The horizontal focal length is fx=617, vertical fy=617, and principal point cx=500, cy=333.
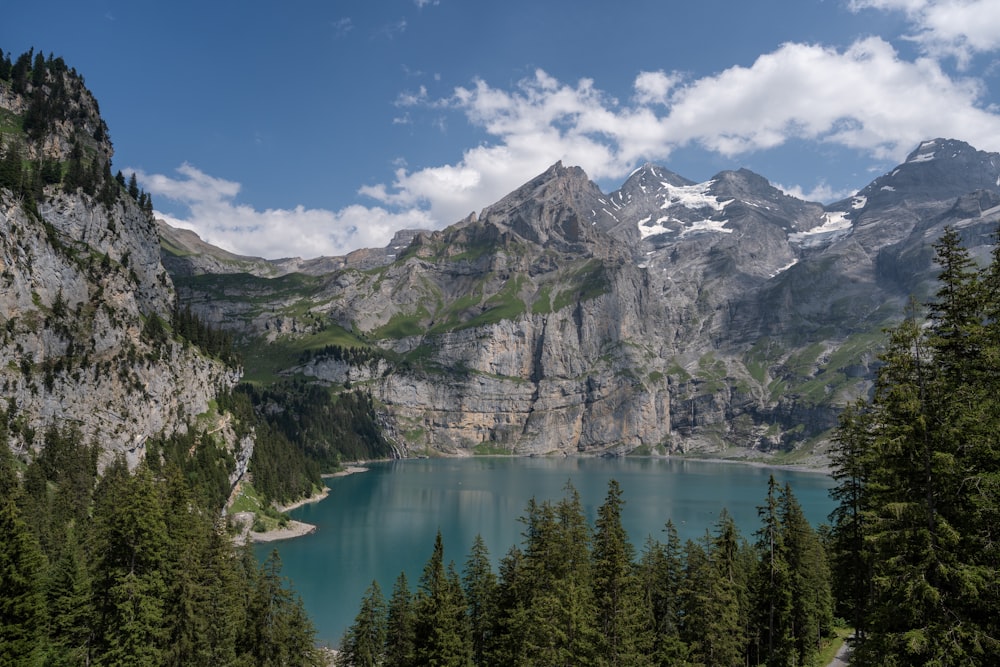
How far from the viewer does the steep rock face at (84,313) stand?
88688 millimetres

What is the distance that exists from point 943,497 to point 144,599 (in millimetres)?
40438

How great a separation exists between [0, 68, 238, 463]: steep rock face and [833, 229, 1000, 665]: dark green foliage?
95884mm

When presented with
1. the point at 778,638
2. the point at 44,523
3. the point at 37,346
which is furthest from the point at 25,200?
the point at 778,638

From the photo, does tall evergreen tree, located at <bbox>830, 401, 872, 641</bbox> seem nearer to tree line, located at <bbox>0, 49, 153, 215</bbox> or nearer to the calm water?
the calm water

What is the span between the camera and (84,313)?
10219 cm

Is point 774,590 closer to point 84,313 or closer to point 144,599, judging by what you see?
point 144,599

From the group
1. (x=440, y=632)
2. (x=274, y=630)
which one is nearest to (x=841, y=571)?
(x=440, y=632)

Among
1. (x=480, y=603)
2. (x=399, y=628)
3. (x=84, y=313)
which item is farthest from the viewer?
(x=84, y=313)

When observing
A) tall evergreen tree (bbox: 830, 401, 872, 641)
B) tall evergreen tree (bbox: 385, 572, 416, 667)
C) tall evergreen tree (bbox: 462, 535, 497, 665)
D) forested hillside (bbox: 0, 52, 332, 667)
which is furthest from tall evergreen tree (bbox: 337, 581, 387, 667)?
tall evergreen tree (bbox: 830, 401, 872, 641)

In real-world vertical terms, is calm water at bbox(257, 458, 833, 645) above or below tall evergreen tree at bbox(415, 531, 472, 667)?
below

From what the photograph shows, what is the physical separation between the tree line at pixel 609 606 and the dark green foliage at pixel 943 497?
16749 millimetres

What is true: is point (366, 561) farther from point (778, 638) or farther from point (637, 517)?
point (778, 638)

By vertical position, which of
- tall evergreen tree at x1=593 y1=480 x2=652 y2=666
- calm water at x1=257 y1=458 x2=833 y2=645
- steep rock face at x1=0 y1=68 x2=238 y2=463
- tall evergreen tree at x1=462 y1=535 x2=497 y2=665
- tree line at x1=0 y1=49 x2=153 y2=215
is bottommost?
calm water at x1=257 y1=458 x2=833 y2=645

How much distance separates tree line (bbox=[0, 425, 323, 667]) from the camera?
110 ft
